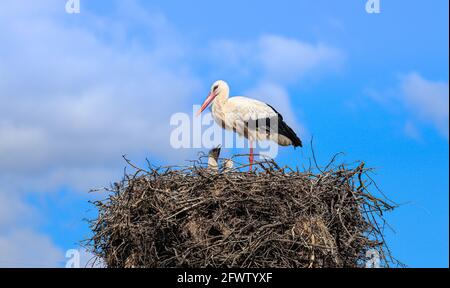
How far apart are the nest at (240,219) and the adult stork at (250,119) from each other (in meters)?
2.69

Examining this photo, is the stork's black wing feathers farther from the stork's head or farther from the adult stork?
the stork's head

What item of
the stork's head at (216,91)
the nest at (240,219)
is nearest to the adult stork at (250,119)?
the stork's head at (216,91)

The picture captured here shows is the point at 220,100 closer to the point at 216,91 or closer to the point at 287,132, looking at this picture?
the point at 216,91

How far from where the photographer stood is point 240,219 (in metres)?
5.76

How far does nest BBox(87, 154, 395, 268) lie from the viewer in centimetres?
566

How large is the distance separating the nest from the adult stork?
2.69 m

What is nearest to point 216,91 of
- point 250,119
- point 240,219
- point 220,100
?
point 220,100

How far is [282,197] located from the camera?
5.88 m

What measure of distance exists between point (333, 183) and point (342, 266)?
2.52ft

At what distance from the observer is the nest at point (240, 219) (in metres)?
5.66

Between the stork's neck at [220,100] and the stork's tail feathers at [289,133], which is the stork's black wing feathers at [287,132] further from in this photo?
the stork's neck at [220,100]
